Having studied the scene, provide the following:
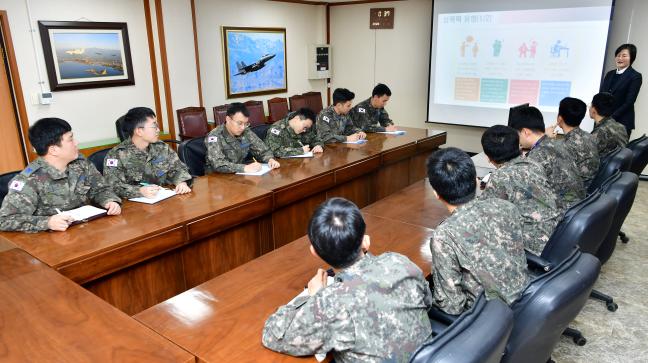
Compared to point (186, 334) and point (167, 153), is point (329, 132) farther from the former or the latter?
point (186, 334)

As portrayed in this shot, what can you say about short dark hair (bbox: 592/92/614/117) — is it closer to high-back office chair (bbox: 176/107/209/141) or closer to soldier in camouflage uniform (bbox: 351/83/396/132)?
soldier in camouflage uniform (bbox: 351/83/396/132)

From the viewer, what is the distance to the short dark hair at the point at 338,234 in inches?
49.8

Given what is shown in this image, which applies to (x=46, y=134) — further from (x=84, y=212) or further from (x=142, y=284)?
(x=142, y=284)

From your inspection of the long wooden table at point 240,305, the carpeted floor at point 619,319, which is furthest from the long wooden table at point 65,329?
the carpeted floor at point 619,319

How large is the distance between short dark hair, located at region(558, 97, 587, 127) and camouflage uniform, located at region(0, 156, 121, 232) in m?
2.91

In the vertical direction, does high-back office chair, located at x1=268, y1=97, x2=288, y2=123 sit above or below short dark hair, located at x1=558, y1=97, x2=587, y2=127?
below

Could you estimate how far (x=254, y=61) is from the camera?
634cm

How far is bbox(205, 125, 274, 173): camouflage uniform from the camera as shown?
3205mm

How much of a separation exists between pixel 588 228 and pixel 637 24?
442 cm

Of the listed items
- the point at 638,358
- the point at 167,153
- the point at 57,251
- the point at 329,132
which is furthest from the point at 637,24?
the point at 57,251

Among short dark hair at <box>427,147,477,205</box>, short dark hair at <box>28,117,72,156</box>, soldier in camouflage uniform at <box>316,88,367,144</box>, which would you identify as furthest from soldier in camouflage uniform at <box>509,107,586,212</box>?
short dark hair at <box>28,117,72,156</box>

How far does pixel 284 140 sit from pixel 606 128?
2.64 meters

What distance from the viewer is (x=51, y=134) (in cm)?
223

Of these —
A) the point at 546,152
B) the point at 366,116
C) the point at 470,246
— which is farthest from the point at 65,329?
the point at 366,116
